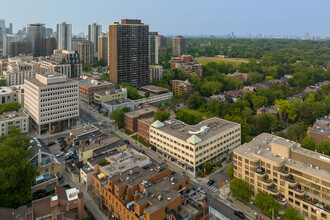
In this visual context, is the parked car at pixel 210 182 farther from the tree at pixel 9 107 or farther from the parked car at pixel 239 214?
the tree at pixel 9 107

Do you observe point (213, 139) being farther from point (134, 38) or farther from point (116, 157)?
point (134, 38)

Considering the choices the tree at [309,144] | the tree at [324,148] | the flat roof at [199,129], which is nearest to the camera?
the tree at [324,148]

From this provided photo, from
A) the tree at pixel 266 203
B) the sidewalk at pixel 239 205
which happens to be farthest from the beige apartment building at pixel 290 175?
the sidewalk at pixel 239 205

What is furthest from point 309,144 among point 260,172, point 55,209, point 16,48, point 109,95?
point 16,48

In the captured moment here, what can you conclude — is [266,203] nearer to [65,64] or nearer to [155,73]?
[155,73]

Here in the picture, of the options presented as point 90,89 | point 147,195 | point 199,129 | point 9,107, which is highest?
point 90,89

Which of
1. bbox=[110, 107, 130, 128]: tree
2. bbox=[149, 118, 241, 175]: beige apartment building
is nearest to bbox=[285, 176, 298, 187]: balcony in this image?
bbox=[149, 118, 241, 175]: beige apartment building
